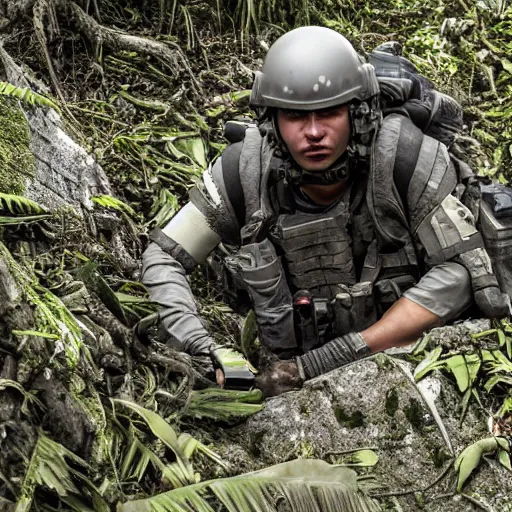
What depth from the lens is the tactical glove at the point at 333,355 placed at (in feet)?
15.3

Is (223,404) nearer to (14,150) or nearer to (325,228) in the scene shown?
(325,228)

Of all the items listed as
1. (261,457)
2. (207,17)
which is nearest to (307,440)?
(261,457)

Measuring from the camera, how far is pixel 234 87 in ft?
24.6

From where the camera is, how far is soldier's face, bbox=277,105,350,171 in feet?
15.1

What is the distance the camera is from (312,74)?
453 centimetres

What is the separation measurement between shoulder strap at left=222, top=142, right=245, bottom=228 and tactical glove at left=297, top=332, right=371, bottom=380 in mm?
811

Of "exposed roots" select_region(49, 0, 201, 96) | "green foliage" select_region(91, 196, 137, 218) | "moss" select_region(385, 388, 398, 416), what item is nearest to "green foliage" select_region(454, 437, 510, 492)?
"moss" select_region(385, 388, 398, 416)

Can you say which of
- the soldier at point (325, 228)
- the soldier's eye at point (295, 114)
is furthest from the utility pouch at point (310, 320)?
the soldier's eye at point (295, 114)

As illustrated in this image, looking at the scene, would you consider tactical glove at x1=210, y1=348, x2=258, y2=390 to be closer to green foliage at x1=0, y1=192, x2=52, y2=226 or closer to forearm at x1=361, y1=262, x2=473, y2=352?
forearm at x1=361, y1=262, x2=473, y2=352

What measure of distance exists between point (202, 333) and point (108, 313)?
31.2 inches

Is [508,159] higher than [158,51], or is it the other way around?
[158,51]

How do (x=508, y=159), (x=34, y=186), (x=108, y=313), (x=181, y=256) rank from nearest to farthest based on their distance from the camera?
(x=108, y=313) < (x=34, y=186) < (x=181, y=256) < (x=508, y=159)

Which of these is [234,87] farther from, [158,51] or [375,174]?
[375,174]

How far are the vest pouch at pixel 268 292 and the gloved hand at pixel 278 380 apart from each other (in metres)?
0.52
